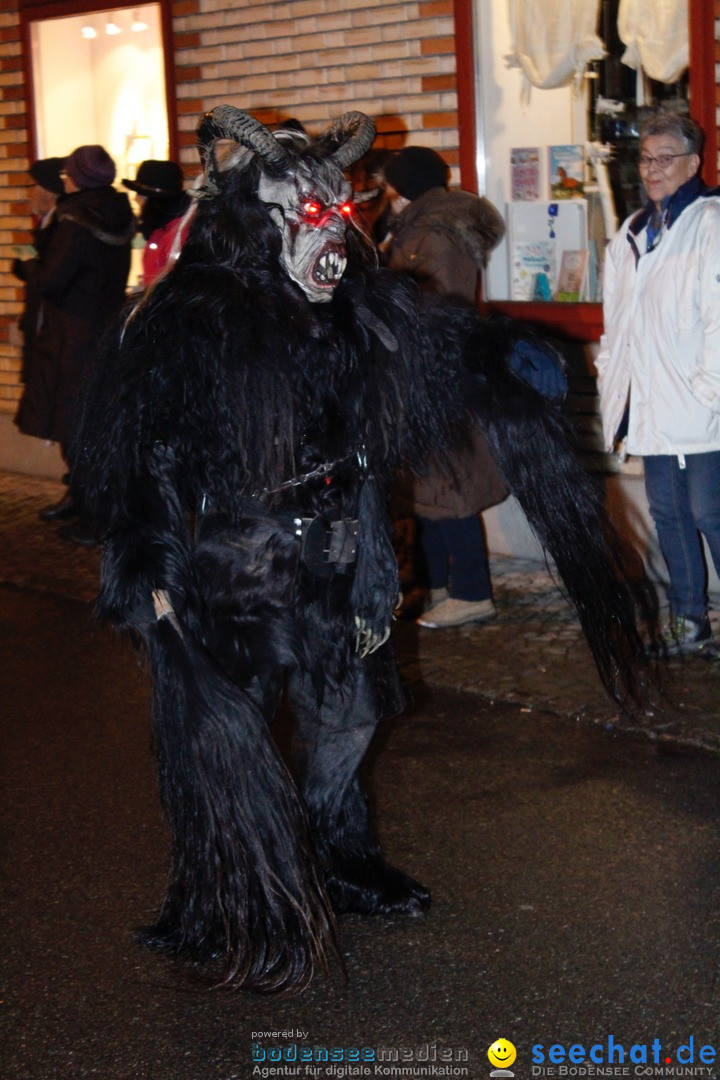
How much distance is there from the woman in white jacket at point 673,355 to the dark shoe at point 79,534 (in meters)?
3.69

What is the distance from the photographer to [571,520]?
388 cm

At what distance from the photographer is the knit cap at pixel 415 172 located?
6699 millimetres

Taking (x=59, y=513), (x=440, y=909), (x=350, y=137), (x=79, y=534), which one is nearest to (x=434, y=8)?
(x=79, y=534)

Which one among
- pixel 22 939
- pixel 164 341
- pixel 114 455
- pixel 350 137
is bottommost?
pixel 22 939

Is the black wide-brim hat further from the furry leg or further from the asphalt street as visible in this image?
the furry leg

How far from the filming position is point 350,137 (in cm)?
366

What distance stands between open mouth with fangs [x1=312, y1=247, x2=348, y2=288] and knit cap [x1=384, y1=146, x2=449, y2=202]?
3340 mm

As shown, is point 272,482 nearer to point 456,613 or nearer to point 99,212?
point 456,613

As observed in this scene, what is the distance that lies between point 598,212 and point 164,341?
5030 millimetres

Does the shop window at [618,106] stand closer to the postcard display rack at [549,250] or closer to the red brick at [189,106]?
the postcard display rack at [549,250]

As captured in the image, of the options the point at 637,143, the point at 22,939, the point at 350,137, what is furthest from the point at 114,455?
the point at 637,143

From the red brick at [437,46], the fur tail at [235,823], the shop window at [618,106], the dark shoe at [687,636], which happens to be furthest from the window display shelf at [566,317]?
the fur tail at [235,823]

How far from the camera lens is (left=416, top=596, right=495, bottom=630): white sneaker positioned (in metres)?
6.88

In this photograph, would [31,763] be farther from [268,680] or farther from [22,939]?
[268,680]
